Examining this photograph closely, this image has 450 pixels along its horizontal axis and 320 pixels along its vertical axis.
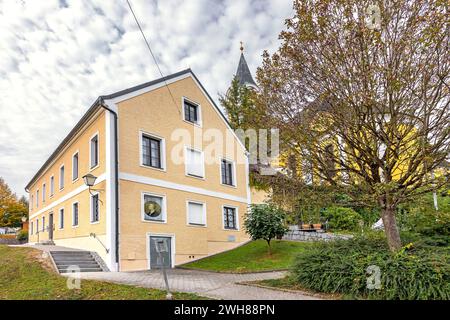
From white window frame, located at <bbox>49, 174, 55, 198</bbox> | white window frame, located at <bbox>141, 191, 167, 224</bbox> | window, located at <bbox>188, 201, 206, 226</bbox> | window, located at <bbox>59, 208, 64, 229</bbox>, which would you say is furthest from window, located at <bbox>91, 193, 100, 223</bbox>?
white window frame, located at <bbox>49, 174, 55, 198</bbox>

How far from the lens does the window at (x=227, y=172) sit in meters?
20.6

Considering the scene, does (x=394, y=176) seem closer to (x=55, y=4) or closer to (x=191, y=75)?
(x=55, y=4)

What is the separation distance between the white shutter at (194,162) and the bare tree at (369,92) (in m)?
9.30

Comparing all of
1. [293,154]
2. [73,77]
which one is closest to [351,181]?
[293,154]

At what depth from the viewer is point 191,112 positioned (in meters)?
19.0

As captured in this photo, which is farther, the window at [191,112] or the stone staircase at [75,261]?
the window at [191,112]

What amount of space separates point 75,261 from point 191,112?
30.8ft

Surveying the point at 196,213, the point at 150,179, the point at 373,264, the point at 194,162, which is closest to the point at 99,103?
the point at 150,179

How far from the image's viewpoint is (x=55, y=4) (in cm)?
855

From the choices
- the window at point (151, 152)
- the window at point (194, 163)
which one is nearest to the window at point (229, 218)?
the window at point (194, 163)

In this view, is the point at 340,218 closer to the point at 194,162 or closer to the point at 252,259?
the point at 252,259

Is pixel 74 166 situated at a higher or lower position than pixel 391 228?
higher

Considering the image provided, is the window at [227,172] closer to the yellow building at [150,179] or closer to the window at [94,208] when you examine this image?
the yellow building at [150,179]
